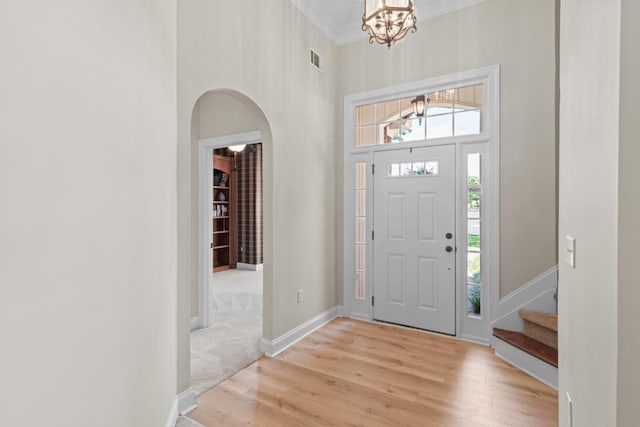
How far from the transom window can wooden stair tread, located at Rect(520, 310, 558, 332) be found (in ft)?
5.90

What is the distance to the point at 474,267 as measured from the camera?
3.16 m

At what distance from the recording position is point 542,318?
2.69 meters

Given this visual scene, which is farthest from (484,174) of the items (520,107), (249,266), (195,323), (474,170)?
(249,266)

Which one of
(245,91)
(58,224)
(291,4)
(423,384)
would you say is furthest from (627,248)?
(291,4)

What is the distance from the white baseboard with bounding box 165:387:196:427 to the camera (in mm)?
1841

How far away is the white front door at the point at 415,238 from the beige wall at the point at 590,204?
1705mm

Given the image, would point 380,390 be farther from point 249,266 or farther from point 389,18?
point 249,266

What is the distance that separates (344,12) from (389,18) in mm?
1568

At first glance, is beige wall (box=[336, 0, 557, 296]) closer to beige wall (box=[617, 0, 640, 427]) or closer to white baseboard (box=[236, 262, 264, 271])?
beige wall (box=[617, 0, 640, 427])

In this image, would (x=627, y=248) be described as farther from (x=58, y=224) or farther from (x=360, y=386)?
(x=360, y=386)

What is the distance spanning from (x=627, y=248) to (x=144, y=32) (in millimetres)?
1811

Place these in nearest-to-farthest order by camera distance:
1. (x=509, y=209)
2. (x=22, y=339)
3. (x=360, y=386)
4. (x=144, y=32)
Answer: (x=22, y=339) → (x=144, y=32) → (x=360, y=386) → (x=509, y=209)

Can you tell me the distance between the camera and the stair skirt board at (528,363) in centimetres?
233


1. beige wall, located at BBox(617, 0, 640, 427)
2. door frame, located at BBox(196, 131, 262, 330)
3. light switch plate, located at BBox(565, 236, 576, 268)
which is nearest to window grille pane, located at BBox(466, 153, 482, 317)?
light switch plate, located at BBox(565, 236, 576, 268)
